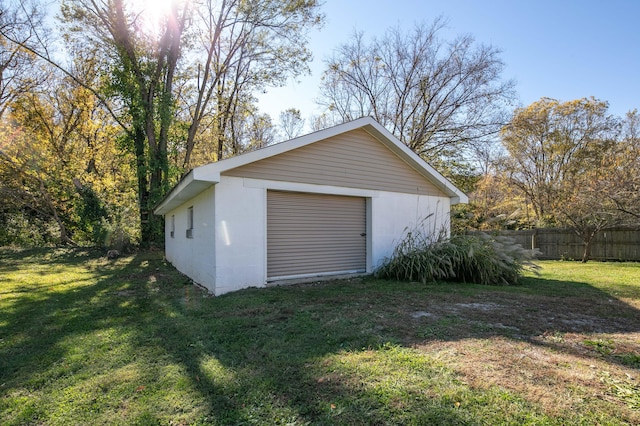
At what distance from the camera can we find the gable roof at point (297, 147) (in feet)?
18.5

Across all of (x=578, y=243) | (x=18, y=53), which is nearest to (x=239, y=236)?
(x=578, y=243)

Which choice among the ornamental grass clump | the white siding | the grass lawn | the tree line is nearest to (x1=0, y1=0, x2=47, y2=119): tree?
the tree line

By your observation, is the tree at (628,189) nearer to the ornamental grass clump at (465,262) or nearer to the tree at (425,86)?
the ornamental grass clump at (465,262)

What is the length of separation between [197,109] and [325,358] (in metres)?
14.9

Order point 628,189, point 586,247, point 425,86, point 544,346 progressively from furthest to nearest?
1. point 425,86
2. point 586,247
3. point 628,189
4. point 544,346

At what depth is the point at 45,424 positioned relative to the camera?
2.18 metres

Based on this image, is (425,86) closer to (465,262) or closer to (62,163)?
(465,262)

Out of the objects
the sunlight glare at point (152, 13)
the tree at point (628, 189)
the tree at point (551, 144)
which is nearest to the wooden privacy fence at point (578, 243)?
the tree at point (551, 144)

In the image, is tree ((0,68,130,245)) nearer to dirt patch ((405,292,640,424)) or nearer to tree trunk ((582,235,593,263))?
dirt patch ((405,292,640,424))

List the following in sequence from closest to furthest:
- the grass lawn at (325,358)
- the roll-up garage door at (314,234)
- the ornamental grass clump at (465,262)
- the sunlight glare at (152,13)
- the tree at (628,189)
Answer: the grass lawn at (325,358) → the roll-up garage door at (314,234) → the ornamental grass clump at (465,262) → the tree at (628,189) → the sunlight glare at (152,13)

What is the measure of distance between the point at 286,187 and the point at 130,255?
947 centimetres

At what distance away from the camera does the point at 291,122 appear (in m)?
23.7

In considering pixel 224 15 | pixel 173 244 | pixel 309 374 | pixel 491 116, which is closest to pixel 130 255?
pixel 173 244

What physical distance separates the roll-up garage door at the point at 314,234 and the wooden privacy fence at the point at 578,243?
954 cm
